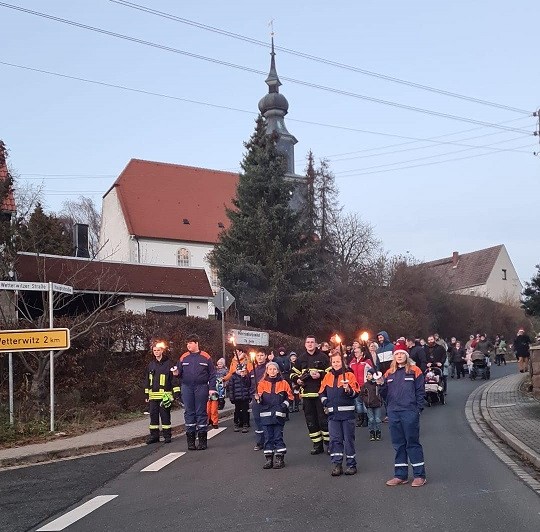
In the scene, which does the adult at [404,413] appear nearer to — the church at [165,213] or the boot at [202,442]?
the boot at [202,442]

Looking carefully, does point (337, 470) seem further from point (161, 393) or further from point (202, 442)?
point (161, 393)

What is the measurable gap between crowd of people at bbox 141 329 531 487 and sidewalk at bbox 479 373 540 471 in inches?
70.7

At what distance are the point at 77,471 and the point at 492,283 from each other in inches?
2991

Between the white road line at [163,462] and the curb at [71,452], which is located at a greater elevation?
the curb at [71,452]

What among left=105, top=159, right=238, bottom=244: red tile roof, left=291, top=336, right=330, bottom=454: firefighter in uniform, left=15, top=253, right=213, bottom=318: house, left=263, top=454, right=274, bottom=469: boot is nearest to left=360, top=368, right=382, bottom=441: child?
left=291, top=336, right=330, bottom=454: firefighter in uniform

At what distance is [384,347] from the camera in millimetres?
16297

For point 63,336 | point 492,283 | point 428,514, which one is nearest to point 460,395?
point 63,336

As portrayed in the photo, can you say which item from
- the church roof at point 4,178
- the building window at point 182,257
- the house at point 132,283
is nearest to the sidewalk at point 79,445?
the church roof at point 4,178

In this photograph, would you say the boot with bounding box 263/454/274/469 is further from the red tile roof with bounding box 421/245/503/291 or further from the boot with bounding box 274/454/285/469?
the red tile roof with bounding box 421/245/503/291

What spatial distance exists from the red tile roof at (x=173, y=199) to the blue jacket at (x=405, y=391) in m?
49.4

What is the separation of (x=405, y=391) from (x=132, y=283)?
2291 centimetres

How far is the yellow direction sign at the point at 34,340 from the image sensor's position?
14859mm

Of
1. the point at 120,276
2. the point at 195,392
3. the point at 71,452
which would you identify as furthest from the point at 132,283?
the point at 195,392

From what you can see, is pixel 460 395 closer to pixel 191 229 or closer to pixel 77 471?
pixel 77 471
